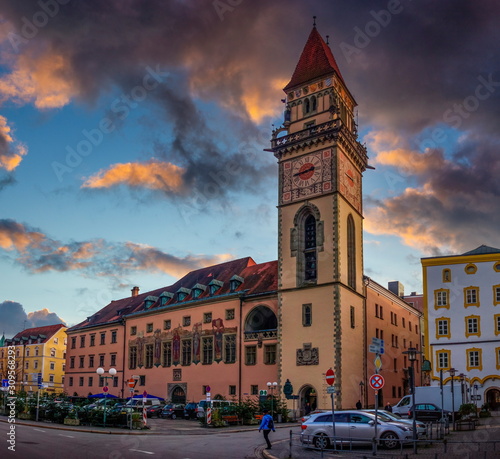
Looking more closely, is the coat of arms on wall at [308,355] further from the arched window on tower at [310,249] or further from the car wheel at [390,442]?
the car wheel at [390,442]

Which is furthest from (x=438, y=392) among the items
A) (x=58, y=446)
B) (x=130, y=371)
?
(x=130, y=371)

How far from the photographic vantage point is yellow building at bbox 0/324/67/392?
99.1m

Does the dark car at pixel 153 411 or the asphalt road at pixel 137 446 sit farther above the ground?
the asphalt road at pixel 137 446

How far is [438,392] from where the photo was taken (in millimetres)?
39500

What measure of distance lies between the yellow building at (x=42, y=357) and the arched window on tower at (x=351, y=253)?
64.0 meters

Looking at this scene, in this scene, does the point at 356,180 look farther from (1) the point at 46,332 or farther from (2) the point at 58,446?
(1) the point at 46,332

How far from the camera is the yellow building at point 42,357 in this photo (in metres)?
99.1

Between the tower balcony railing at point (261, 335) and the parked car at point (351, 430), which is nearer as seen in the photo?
the parked car at point (351, 430)

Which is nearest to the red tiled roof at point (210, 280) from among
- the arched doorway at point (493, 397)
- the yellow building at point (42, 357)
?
the arched doorway at point (493, 397)

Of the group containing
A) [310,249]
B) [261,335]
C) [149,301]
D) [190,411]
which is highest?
[310,249]

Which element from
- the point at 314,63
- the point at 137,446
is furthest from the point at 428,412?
the point at 314,63

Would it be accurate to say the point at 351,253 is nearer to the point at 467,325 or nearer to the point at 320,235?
the point at 320,235

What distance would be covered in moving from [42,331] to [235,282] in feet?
200

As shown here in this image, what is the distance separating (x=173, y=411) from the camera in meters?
48.3
